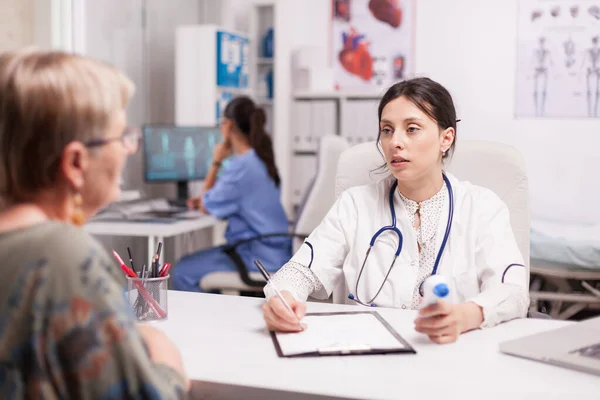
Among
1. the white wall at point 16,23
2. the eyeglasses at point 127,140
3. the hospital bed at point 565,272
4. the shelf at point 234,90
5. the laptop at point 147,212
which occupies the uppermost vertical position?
the white wall at point 16,23

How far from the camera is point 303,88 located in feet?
15.6

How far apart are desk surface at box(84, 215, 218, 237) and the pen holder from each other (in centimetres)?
165

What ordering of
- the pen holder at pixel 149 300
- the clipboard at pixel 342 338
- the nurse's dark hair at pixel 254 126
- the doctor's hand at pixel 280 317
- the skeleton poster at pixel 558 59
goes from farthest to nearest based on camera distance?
the skeleton poster at pixel 558 59
the nurse's dark hair at pixel 254 126
the pen holder at pixel 149 300
the doctor's hand at pixel 280 317
the clipboard at pixel 342 338

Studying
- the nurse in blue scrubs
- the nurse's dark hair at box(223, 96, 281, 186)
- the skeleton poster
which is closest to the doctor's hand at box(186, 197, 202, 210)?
the nurse in blue scrubs

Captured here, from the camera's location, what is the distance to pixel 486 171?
6.01 ft

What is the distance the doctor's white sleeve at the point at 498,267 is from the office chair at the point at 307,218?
1.17 m

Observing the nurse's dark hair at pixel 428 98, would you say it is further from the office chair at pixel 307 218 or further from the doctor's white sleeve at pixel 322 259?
the office chair at pixel 307 218

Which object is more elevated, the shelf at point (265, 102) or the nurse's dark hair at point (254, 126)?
the shelf at point (265, 102)

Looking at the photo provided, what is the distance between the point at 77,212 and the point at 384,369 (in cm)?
55

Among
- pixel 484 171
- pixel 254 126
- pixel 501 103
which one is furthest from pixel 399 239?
pixel 501 103

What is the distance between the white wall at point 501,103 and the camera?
15.4 ft

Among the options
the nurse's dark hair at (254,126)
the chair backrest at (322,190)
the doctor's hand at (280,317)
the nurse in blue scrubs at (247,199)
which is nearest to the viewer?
the doctor's hand at (280,317)

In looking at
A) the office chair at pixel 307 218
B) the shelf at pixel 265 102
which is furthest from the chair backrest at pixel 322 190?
the shelf at pixel 265 102

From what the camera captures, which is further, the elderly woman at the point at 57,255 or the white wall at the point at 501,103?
the white wall at the point at 501,103
